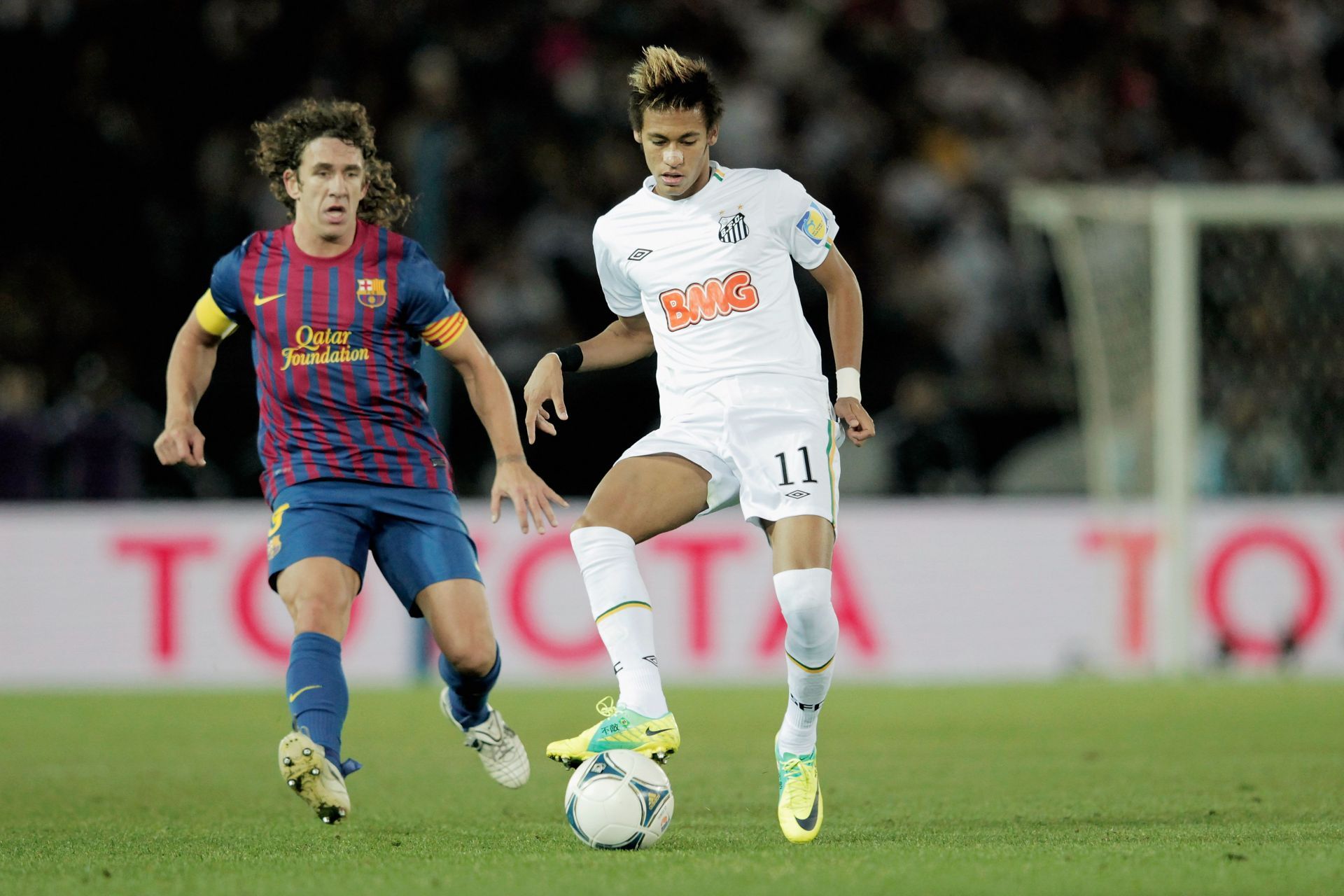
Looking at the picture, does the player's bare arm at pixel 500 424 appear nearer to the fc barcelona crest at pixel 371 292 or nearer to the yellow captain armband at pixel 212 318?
the fc barcelona crest at pixel 371 292

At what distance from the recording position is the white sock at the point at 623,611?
521cm

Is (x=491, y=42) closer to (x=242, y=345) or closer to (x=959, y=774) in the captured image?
(x=242, y=345)

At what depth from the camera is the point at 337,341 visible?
5.73 metres

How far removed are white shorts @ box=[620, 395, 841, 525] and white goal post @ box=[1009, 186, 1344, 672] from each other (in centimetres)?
740

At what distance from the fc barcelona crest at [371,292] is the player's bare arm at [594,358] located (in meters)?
0.52

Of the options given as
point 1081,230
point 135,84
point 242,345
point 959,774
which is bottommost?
point 959,774

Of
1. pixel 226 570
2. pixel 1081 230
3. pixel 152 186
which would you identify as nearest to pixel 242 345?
pixel 226 570

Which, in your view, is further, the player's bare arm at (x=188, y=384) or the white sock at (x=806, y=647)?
the player's bare arm at (x=188, y=384)

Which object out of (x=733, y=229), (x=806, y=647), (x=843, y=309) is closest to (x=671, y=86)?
(x=733, y=229)

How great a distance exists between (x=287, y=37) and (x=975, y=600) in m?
7.37

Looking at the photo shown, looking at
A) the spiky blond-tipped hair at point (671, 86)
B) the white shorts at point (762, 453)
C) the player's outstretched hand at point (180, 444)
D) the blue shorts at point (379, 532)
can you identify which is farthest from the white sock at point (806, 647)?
the player's outstretched hand at point (180, 444)

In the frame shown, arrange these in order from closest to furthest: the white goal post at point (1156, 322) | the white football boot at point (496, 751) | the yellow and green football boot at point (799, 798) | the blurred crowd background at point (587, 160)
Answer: the yellow and green football boot at point (799, 798) < the white football boot at point (496, 751) < the white goal post at point (1156, 322) < the blurred crowd background at point (587, 160)

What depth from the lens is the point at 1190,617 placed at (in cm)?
1270

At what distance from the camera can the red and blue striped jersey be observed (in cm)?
573
